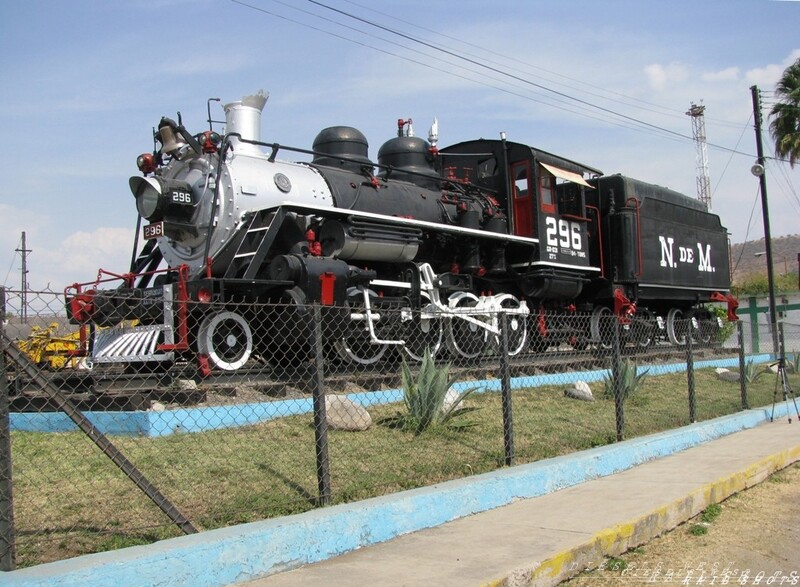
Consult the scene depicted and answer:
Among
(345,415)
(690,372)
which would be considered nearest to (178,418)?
(345,415)

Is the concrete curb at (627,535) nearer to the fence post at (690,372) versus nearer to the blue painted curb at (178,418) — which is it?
the fence post at (690,372)

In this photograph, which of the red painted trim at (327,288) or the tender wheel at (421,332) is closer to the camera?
the red painted trim at (327,288)

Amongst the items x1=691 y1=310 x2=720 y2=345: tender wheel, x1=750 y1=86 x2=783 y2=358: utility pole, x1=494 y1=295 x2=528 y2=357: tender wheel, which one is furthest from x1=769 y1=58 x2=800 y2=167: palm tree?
x1=494 y1=295 x2=528 y2=357: tender wheel

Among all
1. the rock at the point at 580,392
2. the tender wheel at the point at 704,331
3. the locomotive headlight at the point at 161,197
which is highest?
the locomotive headlight at the point at 161,197

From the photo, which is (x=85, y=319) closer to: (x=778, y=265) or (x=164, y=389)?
(x=164, y=389)

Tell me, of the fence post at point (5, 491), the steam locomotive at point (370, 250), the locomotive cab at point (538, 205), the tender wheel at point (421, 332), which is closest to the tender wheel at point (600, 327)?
the steam locomotive at point (370, 250)

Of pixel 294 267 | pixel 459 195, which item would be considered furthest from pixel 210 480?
pixel 459 195

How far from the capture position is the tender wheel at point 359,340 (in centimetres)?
925

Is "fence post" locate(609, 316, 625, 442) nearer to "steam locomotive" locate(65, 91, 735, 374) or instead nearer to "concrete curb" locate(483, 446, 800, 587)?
"steam locomotive" locate(65, 91, 735, 374)

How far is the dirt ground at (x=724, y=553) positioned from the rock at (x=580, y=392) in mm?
3680

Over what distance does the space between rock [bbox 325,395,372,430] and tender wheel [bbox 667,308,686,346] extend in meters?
11.0

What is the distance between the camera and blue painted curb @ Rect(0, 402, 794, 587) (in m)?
3.20

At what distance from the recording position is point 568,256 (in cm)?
1303

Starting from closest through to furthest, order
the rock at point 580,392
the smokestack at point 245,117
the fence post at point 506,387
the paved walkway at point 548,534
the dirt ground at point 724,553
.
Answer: the paved walkway at point 548,534
the dirt ground at point 724,553
the fence post at point 506,387
the rock at point 580,392
the smokestack at point 245,117
